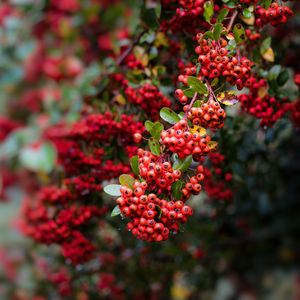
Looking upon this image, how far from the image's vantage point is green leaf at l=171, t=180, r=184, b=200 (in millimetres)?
1145

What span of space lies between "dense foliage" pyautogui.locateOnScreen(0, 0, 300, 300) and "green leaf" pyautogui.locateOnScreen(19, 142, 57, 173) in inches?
0.7

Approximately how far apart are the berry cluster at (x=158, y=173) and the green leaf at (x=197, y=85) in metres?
0.20

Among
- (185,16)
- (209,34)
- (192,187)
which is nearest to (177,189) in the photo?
(192,187)

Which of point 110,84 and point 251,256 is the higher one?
point 110,84

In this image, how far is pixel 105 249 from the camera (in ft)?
7.95

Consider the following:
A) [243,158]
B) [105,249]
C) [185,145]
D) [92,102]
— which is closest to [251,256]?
[105,249]

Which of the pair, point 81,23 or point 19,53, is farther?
point 81,23

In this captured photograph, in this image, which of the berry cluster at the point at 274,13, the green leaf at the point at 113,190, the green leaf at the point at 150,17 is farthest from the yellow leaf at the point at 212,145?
the green leaf at the point at 150,17

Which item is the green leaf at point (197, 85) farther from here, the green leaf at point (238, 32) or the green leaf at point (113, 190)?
the green leaf at point (113, 190)

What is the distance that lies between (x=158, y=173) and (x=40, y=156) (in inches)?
79.1

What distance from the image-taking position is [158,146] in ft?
3.86

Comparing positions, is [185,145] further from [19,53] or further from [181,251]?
[19,53]

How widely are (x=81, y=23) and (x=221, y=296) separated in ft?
7.85

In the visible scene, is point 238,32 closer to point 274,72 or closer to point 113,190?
point 274,72
